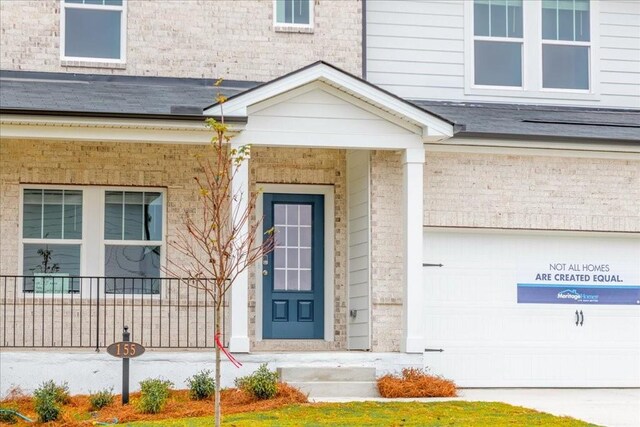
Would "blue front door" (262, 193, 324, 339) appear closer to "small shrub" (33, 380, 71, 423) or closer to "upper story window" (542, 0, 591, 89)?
"small shrub" (33, 380, 71, 423)

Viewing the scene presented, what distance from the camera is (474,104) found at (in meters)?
19.0

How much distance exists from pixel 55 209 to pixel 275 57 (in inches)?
148

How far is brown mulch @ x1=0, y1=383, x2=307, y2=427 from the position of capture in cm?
1368

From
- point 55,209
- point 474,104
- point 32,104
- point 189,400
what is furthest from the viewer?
point 474,104

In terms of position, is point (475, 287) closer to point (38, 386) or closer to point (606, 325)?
point (606, 325)

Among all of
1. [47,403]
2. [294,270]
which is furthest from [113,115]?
[294,270]

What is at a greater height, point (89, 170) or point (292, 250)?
point (89, 170)

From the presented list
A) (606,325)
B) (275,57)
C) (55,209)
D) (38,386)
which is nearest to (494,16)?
(275,57)

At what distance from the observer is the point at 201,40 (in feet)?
59.3

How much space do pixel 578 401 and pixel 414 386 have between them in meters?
2.01

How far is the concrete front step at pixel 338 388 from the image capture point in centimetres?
1552

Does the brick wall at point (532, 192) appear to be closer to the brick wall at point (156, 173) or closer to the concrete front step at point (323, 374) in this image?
the brick wall at point (156, 173)

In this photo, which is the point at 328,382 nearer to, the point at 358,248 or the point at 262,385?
the point at 262,385

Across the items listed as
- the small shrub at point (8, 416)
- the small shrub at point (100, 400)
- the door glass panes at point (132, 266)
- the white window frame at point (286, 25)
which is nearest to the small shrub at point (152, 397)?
the small shrub at point (100, 400)
